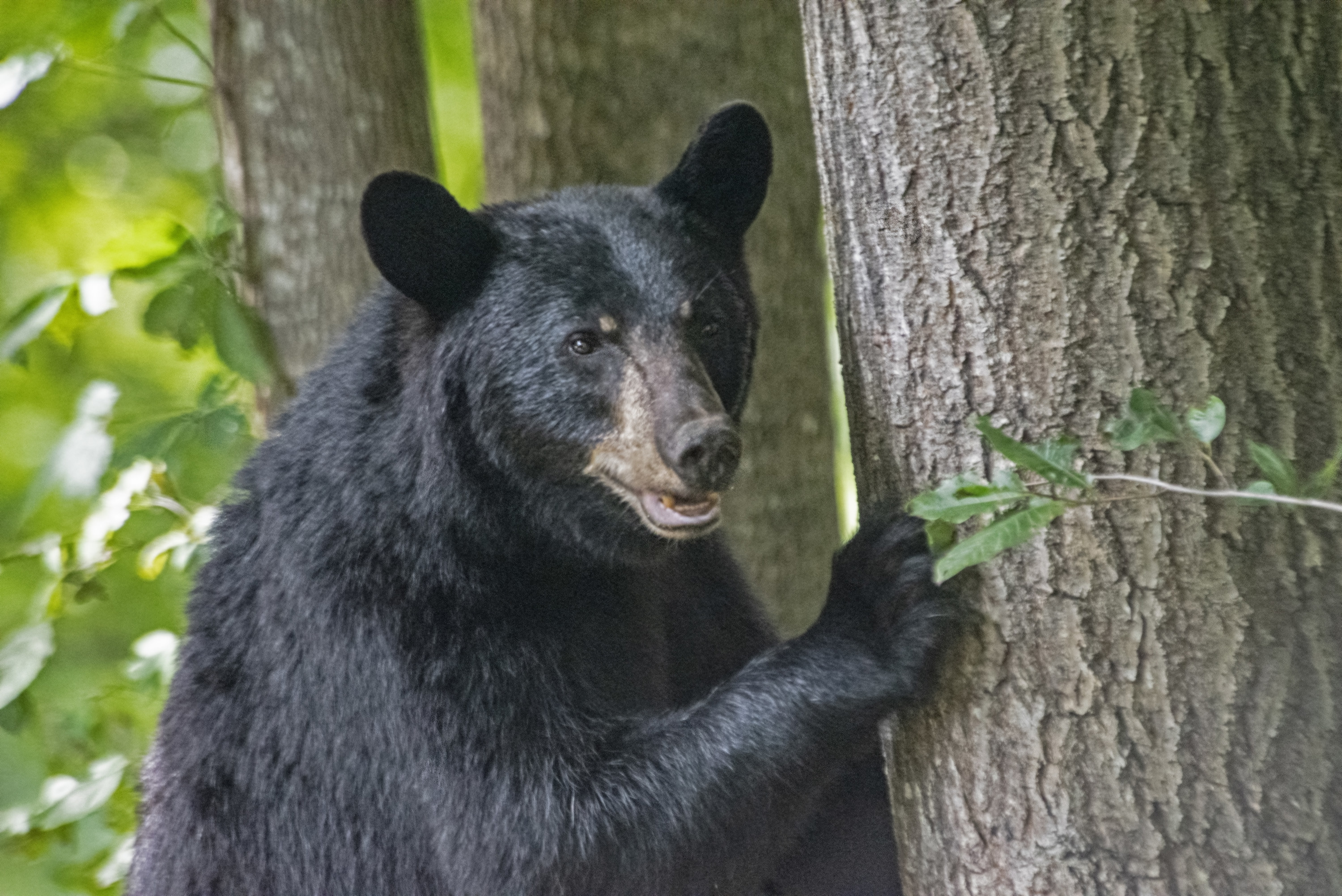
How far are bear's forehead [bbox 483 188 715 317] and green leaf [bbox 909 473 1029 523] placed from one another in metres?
0.96

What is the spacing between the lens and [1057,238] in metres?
2.08

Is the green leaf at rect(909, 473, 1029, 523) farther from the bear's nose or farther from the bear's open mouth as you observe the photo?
the bear's open mouth

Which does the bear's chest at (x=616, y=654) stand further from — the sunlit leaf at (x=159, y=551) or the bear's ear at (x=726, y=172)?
the sunlit leaf at (x=159, y=551)

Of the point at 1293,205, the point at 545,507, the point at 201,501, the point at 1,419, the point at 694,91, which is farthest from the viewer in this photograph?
the point at 1,419

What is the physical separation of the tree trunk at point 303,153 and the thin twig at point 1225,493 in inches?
131

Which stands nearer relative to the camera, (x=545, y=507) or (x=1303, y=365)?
(x=1303, y=365)

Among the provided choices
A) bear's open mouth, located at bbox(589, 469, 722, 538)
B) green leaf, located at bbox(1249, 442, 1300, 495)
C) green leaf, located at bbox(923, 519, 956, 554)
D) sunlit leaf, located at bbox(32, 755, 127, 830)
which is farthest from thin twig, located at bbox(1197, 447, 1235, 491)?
sunlit leaf, located at bbox(32, 755, 127, 830)

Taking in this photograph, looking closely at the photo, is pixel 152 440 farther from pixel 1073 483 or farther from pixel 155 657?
pixel 1073 483

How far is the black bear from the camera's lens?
2557 millimetres

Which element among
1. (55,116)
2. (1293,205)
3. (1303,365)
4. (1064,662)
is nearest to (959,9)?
(1293,205)

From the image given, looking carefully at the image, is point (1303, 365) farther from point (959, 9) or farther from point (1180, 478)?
point (959, 9)

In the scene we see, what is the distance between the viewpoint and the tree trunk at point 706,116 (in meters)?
4.76

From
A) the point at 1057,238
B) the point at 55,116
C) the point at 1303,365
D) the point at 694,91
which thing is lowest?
the point at 1303,365

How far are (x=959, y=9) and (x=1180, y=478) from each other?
83 cm
